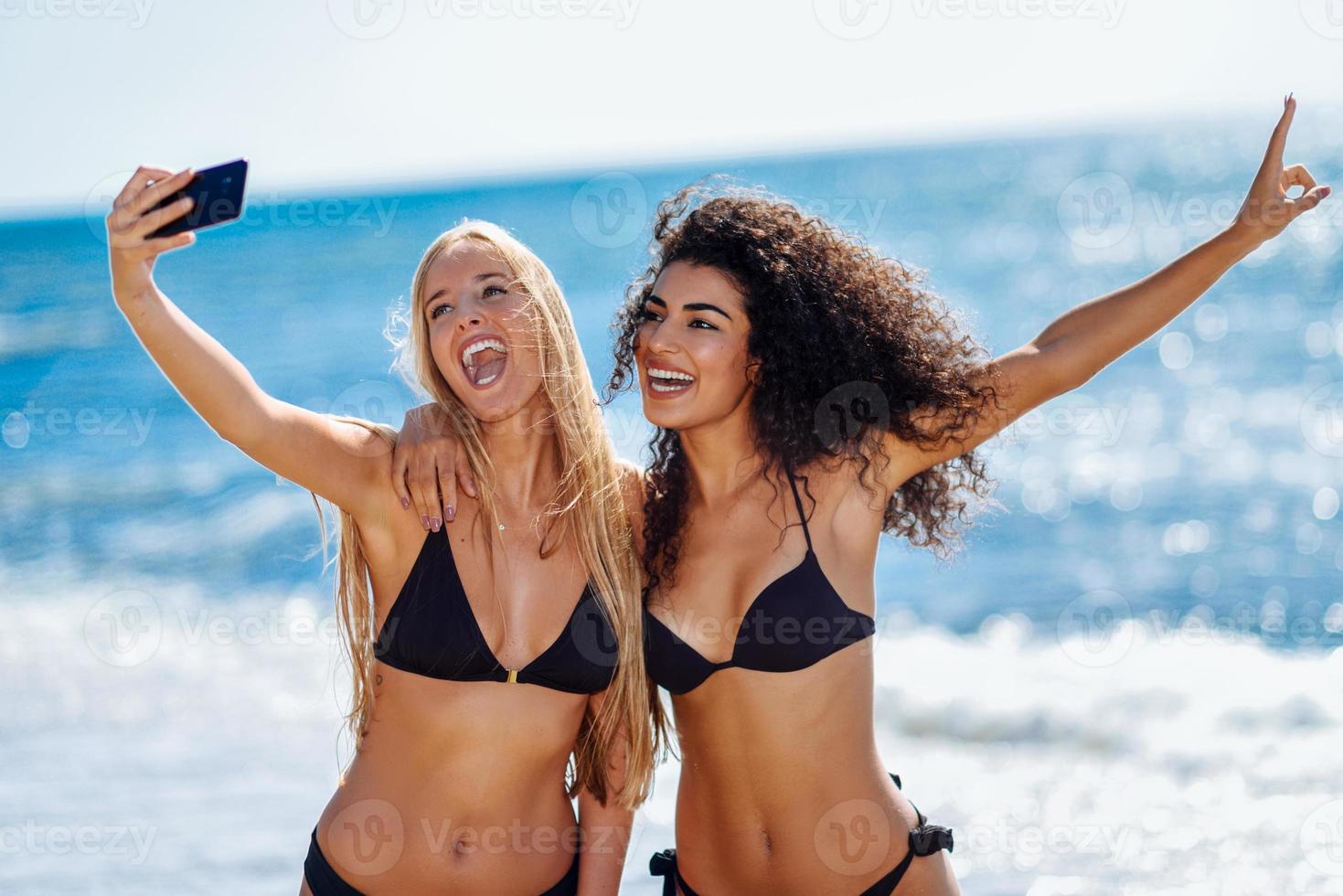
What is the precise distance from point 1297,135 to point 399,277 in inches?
1034

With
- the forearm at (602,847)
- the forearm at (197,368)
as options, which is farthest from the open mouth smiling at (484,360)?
the forearm at (602,847)

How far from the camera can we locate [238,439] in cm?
306

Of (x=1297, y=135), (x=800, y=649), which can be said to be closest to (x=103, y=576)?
(x=800, y=649)

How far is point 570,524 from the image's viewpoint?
3697 mm

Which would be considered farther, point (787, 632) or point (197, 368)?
point (787, 632)

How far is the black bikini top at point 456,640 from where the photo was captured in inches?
134

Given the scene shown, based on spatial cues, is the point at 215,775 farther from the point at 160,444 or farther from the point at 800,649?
the point at 160,444

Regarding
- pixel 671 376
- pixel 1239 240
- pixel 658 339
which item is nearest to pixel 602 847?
pixel 671 376

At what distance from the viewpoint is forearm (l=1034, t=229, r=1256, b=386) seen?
11.6ft

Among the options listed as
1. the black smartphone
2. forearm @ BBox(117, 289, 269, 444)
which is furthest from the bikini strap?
the black smartphone

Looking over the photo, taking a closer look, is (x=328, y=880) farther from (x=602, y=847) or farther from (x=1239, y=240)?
(x=1239, y=240)

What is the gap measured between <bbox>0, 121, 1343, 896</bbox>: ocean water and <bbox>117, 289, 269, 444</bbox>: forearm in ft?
5.14

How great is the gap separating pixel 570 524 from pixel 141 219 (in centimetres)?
149

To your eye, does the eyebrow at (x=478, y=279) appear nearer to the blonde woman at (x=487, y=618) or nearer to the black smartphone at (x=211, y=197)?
the blonde woman at (x=487, y=618)
